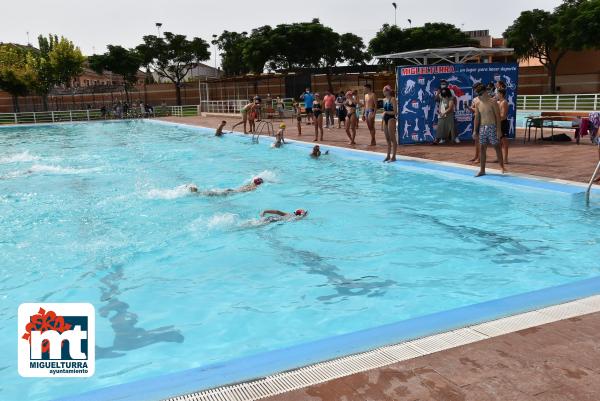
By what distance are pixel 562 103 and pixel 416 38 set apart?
Result: 31232mm

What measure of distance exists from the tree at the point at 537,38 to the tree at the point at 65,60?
135 feet

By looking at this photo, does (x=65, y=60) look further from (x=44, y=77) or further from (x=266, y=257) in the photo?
(x=266, y=257)

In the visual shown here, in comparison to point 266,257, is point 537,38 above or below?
above

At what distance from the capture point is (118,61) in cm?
5791

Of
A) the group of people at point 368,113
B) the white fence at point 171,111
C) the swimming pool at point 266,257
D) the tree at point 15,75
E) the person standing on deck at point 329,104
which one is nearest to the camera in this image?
the swimming pool at point 266,257

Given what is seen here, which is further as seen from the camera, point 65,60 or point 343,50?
point 343,50

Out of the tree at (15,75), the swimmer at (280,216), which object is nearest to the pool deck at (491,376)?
the swimmer at (280,216)

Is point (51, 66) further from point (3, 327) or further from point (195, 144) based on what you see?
point (3, 327)

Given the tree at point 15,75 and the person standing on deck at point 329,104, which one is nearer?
the person standing on deck at point 329,104

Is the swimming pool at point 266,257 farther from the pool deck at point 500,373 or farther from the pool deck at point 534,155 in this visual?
the pool deck at point 500,373

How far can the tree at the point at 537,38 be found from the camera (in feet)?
140

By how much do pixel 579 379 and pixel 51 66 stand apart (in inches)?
2178

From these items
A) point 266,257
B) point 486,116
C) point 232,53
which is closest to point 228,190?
point 266,257

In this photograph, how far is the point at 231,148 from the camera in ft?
61.2
